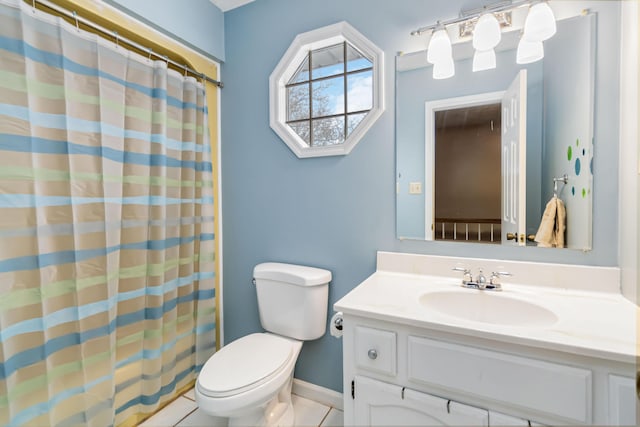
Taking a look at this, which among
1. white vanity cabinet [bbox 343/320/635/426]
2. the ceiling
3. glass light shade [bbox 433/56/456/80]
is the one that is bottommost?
white vanity cabinet [bbox 343/320/635/426]

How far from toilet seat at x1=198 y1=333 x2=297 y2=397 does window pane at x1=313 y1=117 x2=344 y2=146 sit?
1116 millimetres

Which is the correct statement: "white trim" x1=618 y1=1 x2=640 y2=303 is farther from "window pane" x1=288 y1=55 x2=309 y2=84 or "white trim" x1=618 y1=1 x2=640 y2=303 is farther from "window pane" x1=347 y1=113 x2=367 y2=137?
"window pane" x1=288 y1=55 x2=309 y2=84

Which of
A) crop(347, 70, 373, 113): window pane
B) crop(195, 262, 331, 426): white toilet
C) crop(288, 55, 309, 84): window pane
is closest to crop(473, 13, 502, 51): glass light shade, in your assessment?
crop(347, 70, 373, 113): window pane

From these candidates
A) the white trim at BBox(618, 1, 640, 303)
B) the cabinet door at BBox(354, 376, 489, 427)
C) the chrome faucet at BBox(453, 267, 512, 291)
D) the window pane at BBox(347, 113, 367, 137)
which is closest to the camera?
the cabinet door at BBox(354, 376, 489, 427)

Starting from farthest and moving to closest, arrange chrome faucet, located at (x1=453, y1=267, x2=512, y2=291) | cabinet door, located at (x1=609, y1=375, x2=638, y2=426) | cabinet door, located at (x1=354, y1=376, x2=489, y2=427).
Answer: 1. chrome faucet, located at (x1=453, y1=267, x2=512, y2=291)
2. cabinet door, located at (x1=354, y1=376, x2=489, y2=427)
3. cabinet door, located at (x1=609, y1=375, x2=638, y2=426)

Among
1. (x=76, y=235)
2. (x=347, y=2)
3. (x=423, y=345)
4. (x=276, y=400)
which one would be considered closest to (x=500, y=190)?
Result: (x=423, y=345)

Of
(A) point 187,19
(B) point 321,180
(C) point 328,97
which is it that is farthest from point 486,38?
(A) point 187,19

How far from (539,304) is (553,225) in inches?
13.8

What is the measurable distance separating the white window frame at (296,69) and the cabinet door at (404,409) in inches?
43.2

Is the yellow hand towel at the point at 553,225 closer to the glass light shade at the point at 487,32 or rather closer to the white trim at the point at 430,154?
the white trim at the point at 430,154

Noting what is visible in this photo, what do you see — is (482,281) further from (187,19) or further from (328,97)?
(187,19)

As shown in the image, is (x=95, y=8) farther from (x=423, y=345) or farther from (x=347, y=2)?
(x=423, y=345)

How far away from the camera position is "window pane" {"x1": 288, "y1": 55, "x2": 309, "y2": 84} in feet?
5.86

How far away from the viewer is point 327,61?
1.74m
